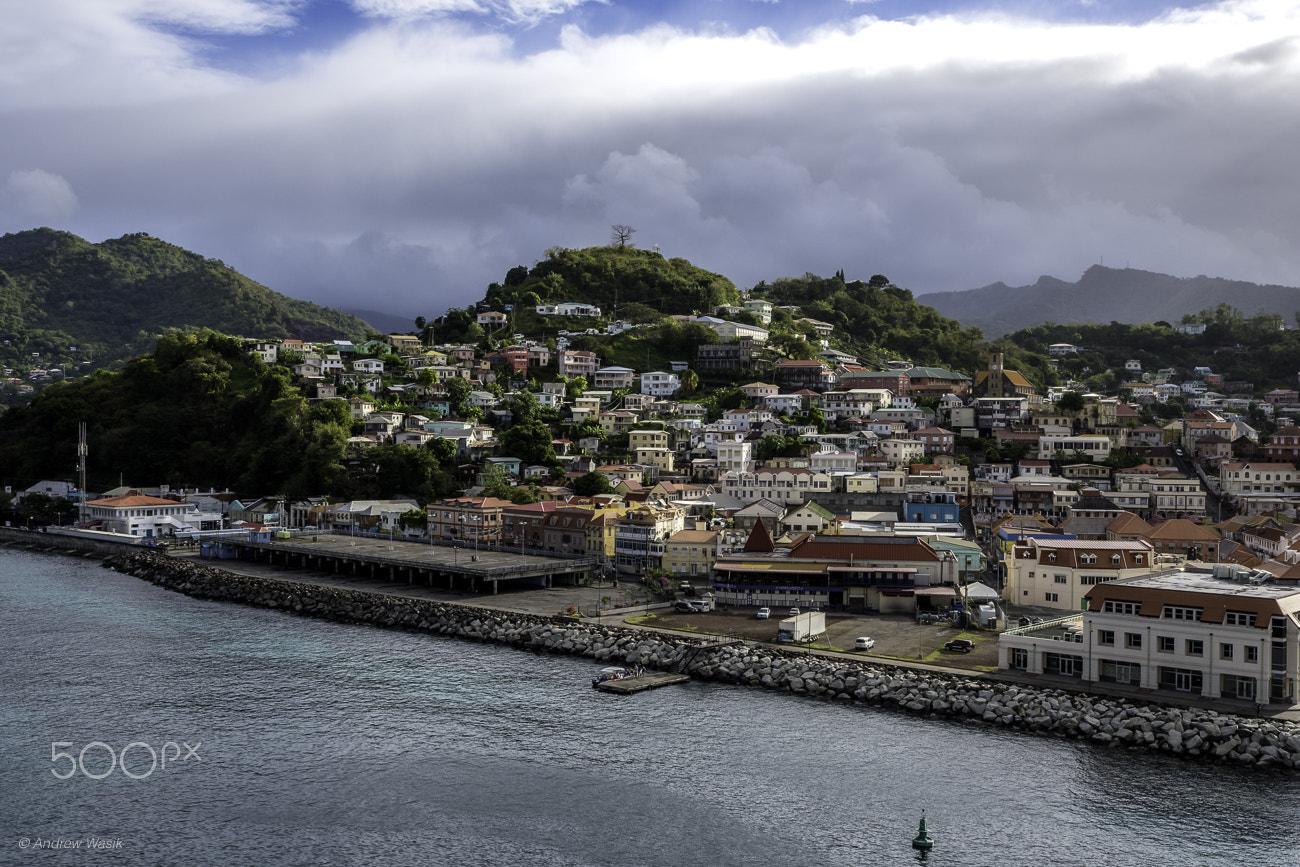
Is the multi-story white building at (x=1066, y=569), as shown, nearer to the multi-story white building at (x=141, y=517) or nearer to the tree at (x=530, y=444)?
the tree at (x=530, y=444)

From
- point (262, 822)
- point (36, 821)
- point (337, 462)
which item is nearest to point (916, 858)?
point (262, 822)

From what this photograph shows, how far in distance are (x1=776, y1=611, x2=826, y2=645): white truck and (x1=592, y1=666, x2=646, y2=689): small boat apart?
16.6 ft

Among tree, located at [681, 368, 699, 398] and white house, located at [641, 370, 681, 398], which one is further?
tree, located at [681, 368, 699, 398]

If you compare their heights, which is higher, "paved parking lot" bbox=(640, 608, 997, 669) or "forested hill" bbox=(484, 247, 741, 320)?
"forested hill" bbox=(484, 247, 741, 320)

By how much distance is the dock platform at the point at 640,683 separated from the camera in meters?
29.8

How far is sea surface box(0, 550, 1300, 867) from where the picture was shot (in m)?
19.9

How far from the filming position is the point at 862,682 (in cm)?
2909

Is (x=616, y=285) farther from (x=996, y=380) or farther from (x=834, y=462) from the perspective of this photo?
(x=834, y=462)

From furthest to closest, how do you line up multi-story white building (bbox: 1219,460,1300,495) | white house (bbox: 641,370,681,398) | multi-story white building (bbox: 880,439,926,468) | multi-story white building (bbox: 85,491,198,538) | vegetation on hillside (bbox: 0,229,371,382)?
1. vegetation on hillside (bbox: 0,229,371,382)
2. white house (bbox: 641,370,681,398)
3. multi-story white building (bbox: 880,439,926,468)
4. multi-story white building (bbox: 85,491,198,538)
5. multi-story white building (bbox: 1219,460,1300,495)

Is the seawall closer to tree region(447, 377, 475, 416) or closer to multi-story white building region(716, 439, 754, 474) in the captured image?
multi-story white building region(716, 439, 754, 474)

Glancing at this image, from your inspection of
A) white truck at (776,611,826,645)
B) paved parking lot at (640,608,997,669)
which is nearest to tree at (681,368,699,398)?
paved parking lot at (640,608,997,669)

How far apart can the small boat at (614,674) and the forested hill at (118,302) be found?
10380 cm

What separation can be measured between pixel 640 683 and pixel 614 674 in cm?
98

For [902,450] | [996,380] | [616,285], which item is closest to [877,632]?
[902,450]
